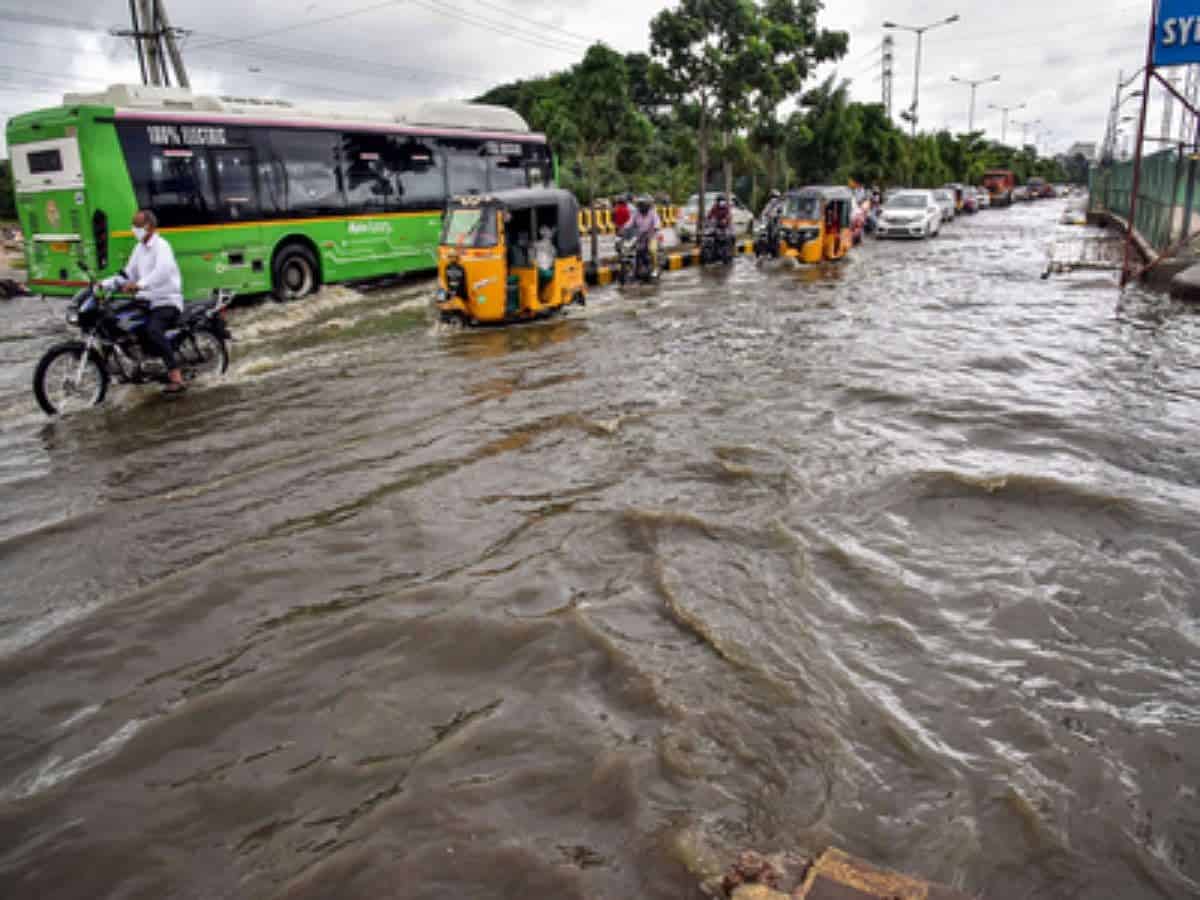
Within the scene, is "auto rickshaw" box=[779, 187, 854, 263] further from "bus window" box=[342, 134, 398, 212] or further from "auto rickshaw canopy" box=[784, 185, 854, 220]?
"bus window" box=[342, 134, 398, 212]

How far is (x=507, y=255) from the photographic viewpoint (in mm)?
11703

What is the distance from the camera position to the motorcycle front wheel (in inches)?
306

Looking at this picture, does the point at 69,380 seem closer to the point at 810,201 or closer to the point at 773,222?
the point at 773,222

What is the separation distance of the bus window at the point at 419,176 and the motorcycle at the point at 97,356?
781 cm

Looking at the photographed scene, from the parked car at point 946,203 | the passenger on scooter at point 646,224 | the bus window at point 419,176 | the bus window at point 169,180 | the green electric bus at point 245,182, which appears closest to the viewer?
the green electric bus at point 245,182

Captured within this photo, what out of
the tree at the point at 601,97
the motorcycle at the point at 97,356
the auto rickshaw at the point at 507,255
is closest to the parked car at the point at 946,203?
the tree at the point at 601,97

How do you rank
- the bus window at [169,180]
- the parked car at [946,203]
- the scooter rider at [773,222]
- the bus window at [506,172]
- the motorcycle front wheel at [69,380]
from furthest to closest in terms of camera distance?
the parked car at [946,203], the scooter rider at [773,222], the bus window at [506,172], the bus window at [169,180], the motorcycle front wheel at [69,380]

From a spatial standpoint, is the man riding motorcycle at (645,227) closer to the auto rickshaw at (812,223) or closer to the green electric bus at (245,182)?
the green electric bus at (245,182)

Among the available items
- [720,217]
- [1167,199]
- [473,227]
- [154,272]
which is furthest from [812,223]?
[154,272]

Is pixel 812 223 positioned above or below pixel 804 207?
below

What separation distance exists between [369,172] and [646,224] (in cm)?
515

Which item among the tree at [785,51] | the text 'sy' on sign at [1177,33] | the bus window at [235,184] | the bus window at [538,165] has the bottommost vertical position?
the bus window at [235,184]

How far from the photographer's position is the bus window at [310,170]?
13672 mm

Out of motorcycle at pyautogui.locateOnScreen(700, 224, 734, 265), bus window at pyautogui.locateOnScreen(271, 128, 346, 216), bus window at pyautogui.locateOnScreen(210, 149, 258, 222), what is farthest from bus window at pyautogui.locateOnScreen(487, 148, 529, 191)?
bus window at pyautogui.locateOnScreen(210, 149, 258, 222)
